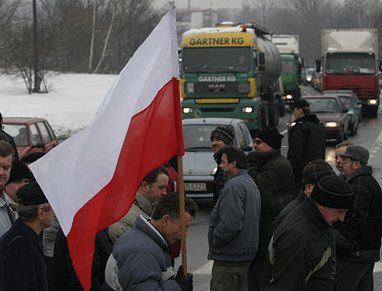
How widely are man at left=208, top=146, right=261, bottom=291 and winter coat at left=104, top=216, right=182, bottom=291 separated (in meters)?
2.39

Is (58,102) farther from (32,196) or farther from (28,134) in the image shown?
(32,196)

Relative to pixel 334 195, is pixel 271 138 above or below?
below

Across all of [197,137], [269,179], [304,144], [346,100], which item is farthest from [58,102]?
[269,179]

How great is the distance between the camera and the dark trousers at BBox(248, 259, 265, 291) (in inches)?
344

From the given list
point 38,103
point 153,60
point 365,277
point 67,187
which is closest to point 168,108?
point 153,60

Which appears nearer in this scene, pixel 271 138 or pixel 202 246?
pixel 271 138

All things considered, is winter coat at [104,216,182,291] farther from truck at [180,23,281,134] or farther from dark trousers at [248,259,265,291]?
truck at [180,23,281,134]

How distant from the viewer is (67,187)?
18.3 feet

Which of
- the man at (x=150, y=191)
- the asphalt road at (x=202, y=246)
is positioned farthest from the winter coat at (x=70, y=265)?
the asphalt road at (x=202, y=246)

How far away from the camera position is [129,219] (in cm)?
690

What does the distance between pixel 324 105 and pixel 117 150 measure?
86.9ft

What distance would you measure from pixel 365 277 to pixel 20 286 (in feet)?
11.3

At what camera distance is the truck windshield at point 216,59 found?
29.4 meters

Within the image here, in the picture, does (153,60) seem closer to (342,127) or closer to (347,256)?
(347,256)
